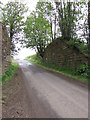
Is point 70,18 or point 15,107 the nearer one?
point 15,107

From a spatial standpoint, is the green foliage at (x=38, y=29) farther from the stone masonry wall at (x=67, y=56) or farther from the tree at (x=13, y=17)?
the stone masonry wall at (x=67, y=56)

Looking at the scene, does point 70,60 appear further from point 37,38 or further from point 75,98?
point 37,38

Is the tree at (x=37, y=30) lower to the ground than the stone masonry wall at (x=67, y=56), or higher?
higher

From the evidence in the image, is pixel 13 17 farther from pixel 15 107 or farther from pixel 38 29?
pixel 15 107

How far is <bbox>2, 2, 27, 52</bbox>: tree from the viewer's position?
2111 centimetres

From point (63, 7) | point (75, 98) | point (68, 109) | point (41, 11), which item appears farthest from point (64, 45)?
point (68, 109)

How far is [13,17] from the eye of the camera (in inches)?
856

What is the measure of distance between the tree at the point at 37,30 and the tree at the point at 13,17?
1591 millimetres

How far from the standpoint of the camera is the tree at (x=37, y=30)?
22.2 m

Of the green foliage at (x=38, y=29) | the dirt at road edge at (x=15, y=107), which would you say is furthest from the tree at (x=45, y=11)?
the dirt at road edge at (x=15, y=107)

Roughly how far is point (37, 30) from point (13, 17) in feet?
16.8

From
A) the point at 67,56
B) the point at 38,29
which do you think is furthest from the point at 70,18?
the point at 38,29

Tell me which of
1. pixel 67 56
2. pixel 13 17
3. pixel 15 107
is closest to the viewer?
pixel 15 107

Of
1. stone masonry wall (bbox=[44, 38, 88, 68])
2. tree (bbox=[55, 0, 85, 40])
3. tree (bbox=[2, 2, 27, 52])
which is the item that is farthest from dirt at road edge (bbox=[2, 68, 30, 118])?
tree (bbox=[2, 2, 27, 52])
